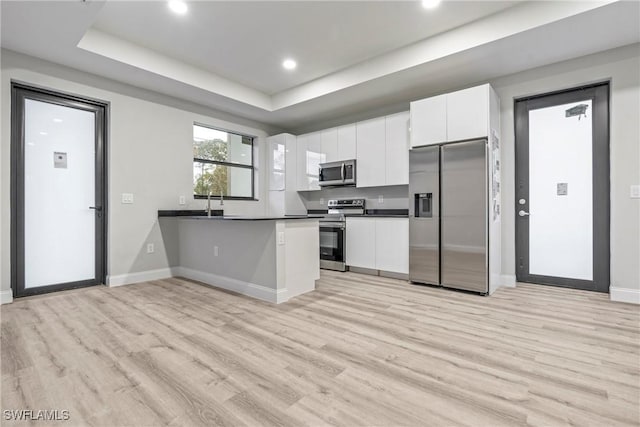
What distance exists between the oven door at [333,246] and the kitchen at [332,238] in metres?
0.08

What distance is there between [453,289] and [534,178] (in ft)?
5.62

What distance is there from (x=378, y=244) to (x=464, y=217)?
1.26 m

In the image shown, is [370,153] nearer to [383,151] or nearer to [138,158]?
Answer: [383,151]

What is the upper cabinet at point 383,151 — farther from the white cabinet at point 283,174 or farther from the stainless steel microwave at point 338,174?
the white cabinet at point 283,174

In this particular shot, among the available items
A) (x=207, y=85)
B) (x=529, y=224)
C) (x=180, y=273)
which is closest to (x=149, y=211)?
(x=180, y=273)

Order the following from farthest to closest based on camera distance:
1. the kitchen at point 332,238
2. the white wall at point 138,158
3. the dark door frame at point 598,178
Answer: the white wall at point 138,158 < the dark door frame at point 598,178 < the kitchen at point 332,238

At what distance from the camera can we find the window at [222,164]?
4.85 meters

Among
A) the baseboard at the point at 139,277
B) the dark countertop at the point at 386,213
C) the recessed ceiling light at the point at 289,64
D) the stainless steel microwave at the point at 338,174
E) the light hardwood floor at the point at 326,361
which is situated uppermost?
the recessed ceiling light at the point at 289,64

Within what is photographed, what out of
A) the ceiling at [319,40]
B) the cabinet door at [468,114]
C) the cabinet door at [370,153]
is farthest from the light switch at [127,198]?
the cabinet door at [468,114]

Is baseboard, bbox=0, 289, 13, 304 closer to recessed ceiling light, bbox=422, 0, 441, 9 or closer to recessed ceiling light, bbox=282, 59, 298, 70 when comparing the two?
recessed ceiling light, bbox=282, 59, 298, 70

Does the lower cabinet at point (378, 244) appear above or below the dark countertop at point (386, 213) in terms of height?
below

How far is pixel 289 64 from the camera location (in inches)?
154

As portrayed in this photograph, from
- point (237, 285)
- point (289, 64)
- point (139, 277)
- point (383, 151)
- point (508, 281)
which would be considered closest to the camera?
point (237, 285)

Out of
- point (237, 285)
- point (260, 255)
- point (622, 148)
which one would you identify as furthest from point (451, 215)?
point (237, 285)
